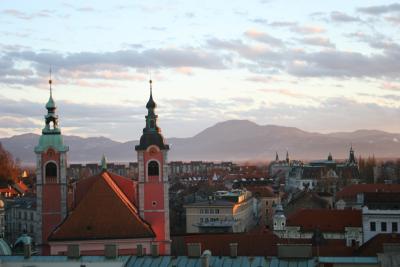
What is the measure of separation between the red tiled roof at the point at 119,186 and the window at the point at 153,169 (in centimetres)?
258

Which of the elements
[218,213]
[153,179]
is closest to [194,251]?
[153,179]

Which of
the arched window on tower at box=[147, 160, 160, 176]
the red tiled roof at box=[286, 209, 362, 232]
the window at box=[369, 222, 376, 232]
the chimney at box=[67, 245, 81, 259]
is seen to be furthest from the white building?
the chimney at box=[67, 245, 81, 259]

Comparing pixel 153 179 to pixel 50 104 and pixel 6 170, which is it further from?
pixel 6 170

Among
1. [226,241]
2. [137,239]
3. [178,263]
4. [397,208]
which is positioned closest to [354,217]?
[397,208]

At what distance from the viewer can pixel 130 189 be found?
68375mm

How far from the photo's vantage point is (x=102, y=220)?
62281 millimetres

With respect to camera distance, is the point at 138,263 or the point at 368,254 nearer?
the point at 138,263

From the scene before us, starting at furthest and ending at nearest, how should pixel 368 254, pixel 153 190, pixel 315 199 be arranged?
pixel 315 199
pixel 153 190
pixel 368 254

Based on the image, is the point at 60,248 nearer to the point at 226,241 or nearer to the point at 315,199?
the point at 226,241

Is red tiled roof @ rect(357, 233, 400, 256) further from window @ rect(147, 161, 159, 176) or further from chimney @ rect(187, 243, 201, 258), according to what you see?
chimney @ rect(187, 243, 201, 258)

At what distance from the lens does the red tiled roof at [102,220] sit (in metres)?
61.4

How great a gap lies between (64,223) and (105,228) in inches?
131

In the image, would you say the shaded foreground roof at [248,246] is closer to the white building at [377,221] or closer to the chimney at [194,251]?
the white building at [377,221]

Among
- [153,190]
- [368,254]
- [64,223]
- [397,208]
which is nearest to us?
[368,254]
